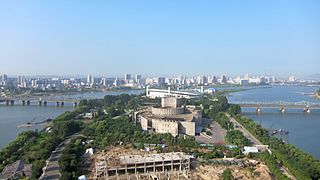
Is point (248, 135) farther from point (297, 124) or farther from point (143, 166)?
point (143, 166)

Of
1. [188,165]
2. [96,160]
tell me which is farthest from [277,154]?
[96,160]

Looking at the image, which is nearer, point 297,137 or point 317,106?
point 297,137

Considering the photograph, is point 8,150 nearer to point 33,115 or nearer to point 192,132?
point 192,132

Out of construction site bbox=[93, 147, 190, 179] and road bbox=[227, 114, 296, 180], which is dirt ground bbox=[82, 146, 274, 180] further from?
road bbox=[227, 114, 296, 180]

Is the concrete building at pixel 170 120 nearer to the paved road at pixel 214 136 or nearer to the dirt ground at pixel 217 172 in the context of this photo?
the paved road at pixel 214 136

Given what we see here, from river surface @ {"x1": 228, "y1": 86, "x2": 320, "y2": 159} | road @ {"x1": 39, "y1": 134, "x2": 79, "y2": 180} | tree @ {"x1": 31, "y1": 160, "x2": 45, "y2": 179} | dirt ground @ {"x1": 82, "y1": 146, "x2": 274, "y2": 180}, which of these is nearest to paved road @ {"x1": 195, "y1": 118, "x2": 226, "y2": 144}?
river surface @ {"x1": 228, "y1": 86, "x2": 320, "y2": 159}
